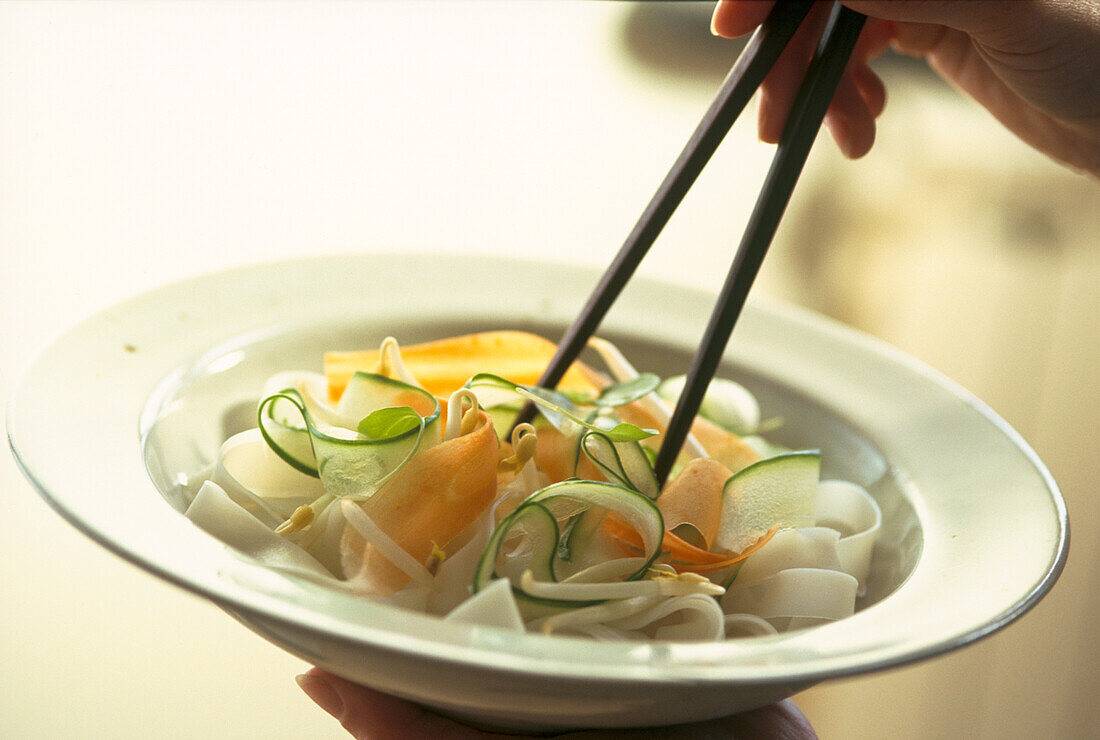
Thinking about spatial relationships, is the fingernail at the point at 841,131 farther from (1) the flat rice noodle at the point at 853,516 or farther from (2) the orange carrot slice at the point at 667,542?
(2) the orange carrot slice at the point at 667,542

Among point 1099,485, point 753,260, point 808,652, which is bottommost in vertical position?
point 1099,485

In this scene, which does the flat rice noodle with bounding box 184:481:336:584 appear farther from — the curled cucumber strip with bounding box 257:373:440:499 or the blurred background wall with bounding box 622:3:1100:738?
the blurred background wall with bounding box 622:3:1100:738

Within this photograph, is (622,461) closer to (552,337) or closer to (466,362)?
(466,362)

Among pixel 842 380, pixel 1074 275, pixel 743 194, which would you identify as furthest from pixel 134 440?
pixel 1074 275

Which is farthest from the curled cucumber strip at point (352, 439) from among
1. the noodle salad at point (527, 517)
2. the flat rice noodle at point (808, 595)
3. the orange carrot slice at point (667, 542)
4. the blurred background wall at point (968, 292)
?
the blurred background wall at point (968, 292)

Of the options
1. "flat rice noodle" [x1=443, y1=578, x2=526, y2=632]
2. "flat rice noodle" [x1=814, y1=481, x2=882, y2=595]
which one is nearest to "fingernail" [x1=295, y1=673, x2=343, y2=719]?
"flat rice noodle" [x1=443, y1=578, x2=526, y2=632]

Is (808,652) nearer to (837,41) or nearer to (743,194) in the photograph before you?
(837,41)
